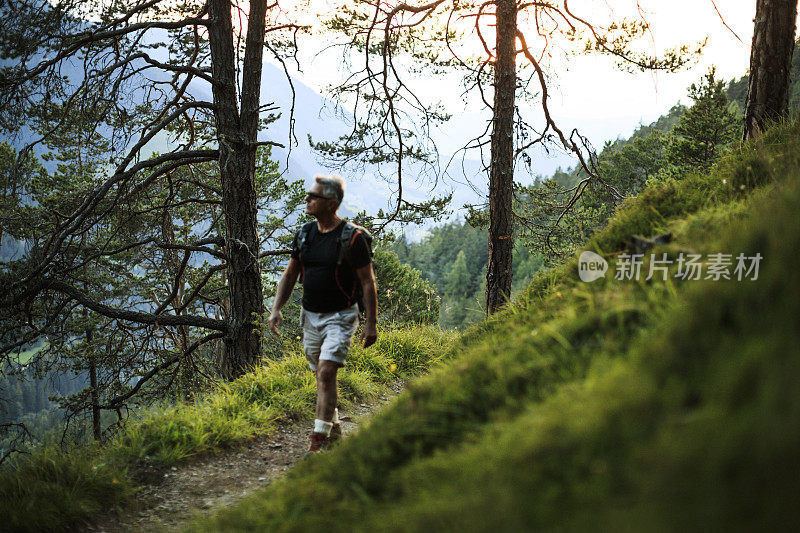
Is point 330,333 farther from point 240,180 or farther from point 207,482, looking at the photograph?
point 240,180

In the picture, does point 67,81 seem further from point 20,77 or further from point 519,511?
point 519,511

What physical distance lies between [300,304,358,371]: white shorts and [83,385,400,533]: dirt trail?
1097mm

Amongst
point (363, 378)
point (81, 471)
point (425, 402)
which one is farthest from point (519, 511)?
point (363, 378)

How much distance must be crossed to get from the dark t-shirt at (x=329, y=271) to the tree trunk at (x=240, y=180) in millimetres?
2990

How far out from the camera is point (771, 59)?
19.7ft

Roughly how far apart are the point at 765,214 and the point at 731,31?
206 inches

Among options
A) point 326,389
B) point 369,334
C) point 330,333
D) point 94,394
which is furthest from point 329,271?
point 94,394

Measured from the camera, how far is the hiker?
4.17 m

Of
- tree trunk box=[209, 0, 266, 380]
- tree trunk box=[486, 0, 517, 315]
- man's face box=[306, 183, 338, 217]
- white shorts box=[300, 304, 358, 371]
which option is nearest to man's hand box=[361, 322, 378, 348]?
white shorts box=[300, 304, 358, 371]

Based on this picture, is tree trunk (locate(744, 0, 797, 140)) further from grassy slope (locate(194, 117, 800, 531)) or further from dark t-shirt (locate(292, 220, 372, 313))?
dark t-shirt (locate(292, 220, 372, 313))

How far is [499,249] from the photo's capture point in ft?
26.2

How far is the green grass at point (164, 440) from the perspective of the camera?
333 centimetres

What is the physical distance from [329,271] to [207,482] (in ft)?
6.83

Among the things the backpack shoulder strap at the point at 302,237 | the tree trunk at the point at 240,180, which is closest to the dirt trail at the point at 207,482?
the backpack shoulder strap at the point at 302,237
